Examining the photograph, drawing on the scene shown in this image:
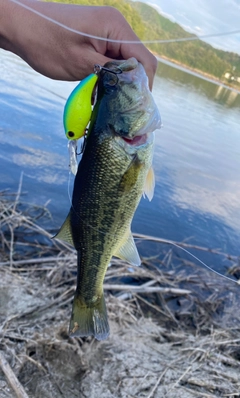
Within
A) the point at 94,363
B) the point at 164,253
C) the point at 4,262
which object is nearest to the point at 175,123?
the point at 164,253

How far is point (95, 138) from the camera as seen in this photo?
201 cm

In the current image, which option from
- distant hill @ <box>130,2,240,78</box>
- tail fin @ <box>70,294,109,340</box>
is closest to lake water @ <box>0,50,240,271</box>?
tail fin @ <box>70,294,109,340</box>

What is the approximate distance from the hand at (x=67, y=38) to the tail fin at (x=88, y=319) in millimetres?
1536

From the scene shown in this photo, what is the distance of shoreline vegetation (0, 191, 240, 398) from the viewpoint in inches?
125

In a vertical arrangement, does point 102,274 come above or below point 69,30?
below

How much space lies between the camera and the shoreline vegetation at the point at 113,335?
3.19 meters

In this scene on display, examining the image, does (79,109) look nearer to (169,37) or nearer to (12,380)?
(12,380)

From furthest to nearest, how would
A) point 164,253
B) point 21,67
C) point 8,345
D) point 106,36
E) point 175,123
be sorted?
point 21,67 < point 175,123 < point 164,253 < point 8,345 < point 106,36

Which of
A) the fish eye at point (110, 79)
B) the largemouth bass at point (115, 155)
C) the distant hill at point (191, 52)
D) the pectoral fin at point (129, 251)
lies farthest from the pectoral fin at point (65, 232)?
the distant hill at point (191, 52)

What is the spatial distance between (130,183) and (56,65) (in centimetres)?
101

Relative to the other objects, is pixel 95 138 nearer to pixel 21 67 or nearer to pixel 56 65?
pixel 56 65

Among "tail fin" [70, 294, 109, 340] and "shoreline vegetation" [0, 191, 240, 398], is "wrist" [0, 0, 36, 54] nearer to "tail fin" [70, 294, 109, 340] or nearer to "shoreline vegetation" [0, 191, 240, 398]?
"tail fin" [70, 294, 109, 340]

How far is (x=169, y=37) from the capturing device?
1223cm

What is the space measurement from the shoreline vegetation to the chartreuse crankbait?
76.2 inches
